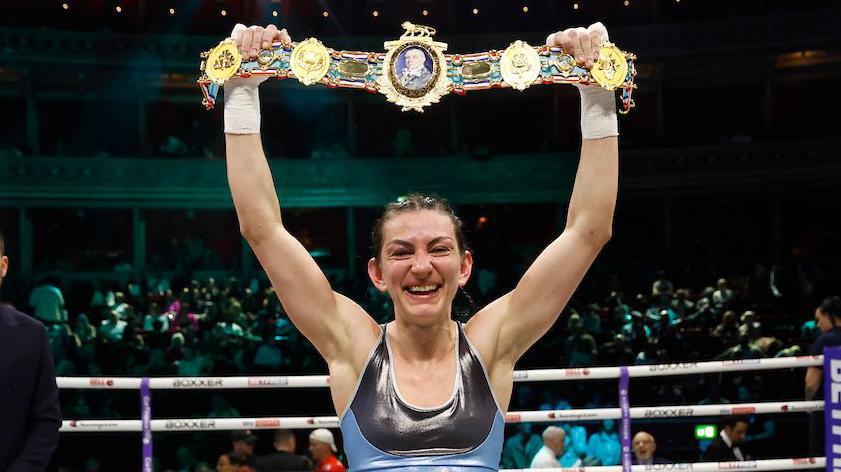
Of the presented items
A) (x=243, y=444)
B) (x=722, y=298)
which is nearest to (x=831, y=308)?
(x=243, y=444)

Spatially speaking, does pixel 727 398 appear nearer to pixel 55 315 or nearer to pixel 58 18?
pixel 55 315

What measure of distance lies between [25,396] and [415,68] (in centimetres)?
159

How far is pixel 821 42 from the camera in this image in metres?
18.5

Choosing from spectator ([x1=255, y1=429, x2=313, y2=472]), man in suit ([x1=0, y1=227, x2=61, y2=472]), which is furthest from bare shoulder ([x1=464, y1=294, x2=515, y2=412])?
spectator ([x1=255, y1=429, x2=313, y2=472])

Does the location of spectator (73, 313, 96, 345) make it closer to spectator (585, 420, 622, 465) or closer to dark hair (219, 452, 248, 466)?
dark hair (219, 452, 248, 466)

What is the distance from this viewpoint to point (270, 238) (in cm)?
199

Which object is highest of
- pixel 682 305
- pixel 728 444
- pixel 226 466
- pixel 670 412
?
pixel 670 412

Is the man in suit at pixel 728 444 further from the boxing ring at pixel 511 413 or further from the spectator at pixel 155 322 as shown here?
the spectator at pixel 155 322

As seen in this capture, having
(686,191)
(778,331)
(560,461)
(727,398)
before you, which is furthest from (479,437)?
(686,191)

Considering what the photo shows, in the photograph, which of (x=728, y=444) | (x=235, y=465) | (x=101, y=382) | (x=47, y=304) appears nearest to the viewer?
(x=101, y=382)

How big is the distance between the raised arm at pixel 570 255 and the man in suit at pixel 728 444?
510 centimetres

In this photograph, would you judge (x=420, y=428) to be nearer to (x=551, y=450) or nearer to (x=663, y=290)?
(x=551, y=450)

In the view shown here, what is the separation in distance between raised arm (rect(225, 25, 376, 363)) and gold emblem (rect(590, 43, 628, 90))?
2.31ft

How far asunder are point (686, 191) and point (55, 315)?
12290 mm
